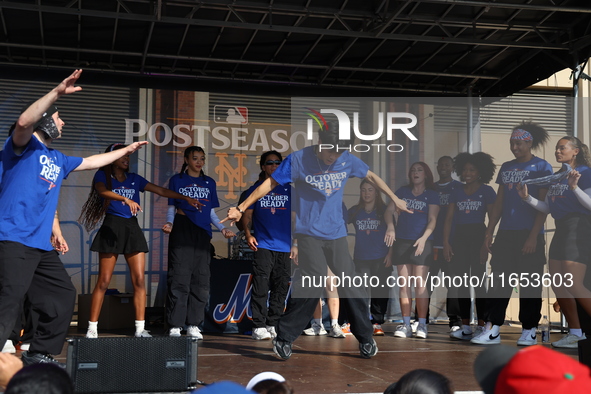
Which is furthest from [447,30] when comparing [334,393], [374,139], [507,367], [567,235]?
[507,367]

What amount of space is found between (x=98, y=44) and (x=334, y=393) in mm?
5520

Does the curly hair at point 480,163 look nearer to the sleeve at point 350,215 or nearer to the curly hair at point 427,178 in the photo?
the curly hair at point 427,178

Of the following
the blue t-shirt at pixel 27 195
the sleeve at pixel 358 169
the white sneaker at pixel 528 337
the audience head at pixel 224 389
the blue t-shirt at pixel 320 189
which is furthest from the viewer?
the white sneaker at pixel 528 337

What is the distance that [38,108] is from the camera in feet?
10.9

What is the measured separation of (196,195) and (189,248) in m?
0.55

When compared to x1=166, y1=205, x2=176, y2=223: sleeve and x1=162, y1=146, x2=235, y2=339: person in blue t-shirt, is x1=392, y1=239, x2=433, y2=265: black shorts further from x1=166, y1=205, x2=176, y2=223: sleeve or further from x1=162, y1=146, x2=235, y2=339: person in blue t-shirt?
x1=166, y1=205, x2=176, y2=223: sleeve

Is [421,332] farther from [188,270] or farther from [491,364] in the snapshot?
[491,364]

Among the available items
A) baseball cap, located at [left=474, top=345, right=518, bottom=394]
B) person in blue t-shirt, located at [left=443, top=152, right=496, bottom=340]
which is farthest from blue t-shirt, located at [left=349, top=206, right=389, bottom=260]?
baseball cap, located at [left=474, top=345, right=518, bottom=394]

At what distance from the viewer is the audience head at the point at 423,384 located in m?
1.54

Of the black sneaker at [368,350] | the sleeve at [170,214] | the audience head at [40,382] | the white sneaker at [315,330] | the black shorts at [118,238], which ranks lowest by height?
the white sneaker at [315,330]

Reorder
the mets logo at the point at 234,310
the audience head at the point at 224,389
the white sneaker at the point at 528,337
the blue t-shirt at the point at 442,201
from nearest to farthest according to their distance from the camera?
the audience head at the point at 224,389 < the white sneaker at the point at 528,337 < the blue t-shirt at the point at 442,201 < the mets logo at the point at 234,310

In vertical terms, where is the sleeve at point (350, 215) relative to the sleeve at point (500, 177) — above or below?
below

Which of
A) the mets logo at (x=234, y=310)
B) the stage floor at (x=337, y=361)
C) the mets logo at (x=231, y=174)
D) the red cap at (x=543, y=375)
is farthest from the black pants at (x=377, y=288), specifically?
the red cap at (x=543, y=375)

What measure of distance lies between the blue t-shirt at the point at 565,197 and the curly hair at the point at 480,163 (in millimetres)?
634
